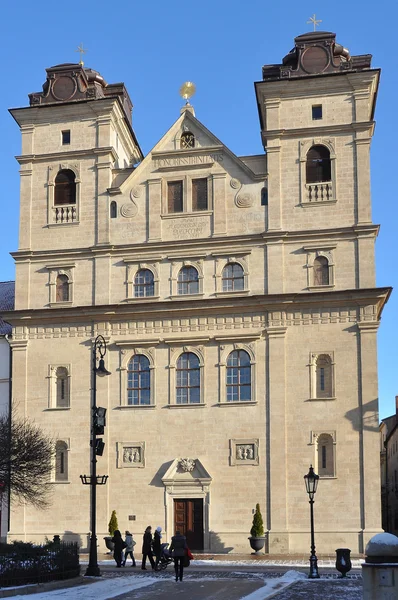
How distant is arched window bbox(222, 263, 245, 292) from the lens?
138 feet

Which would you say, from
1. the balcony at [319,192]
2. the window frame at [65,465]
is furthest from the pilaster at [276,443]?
the window frame at [65,465]

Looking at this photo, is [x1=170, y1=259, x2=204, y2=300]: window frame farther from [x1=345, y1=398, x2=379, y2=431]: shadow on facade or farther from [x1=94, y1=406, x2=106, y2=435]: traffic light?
[x1=94, y1=406, x2=106, y2=435]: traffic light

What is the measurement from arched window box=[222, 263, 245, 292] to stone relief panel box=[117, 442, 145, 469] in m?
7.75

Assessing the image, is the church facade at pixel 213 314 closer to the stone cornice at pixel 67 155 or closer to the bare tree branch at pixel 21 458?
the stone cornice at pixel 67 155

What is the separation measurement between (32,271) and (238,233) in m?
9.83

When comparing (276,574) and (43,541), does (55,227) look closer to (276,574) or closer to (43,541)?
(43,541)

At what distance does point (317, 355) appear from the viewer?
40.7 metres

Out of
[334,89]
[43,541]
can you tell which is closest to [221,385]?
[43,541]

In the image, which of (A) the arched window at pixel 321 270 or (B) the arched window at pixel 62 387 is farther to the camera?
(B) the arched window at pixel 62 387

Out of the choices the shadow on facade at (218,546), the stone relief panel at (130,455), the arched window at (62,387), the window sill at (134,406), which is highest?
the arched window at (62,387)

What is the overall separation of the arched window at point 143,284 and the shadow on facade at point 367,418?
34.9ft

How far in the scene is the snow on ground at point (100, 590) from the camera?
2248cm

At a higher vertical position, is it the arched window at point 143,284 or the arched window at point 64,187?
the arched window at point 64,187

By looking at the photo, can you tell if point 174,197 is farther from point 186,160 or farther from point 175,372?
point 175,372
